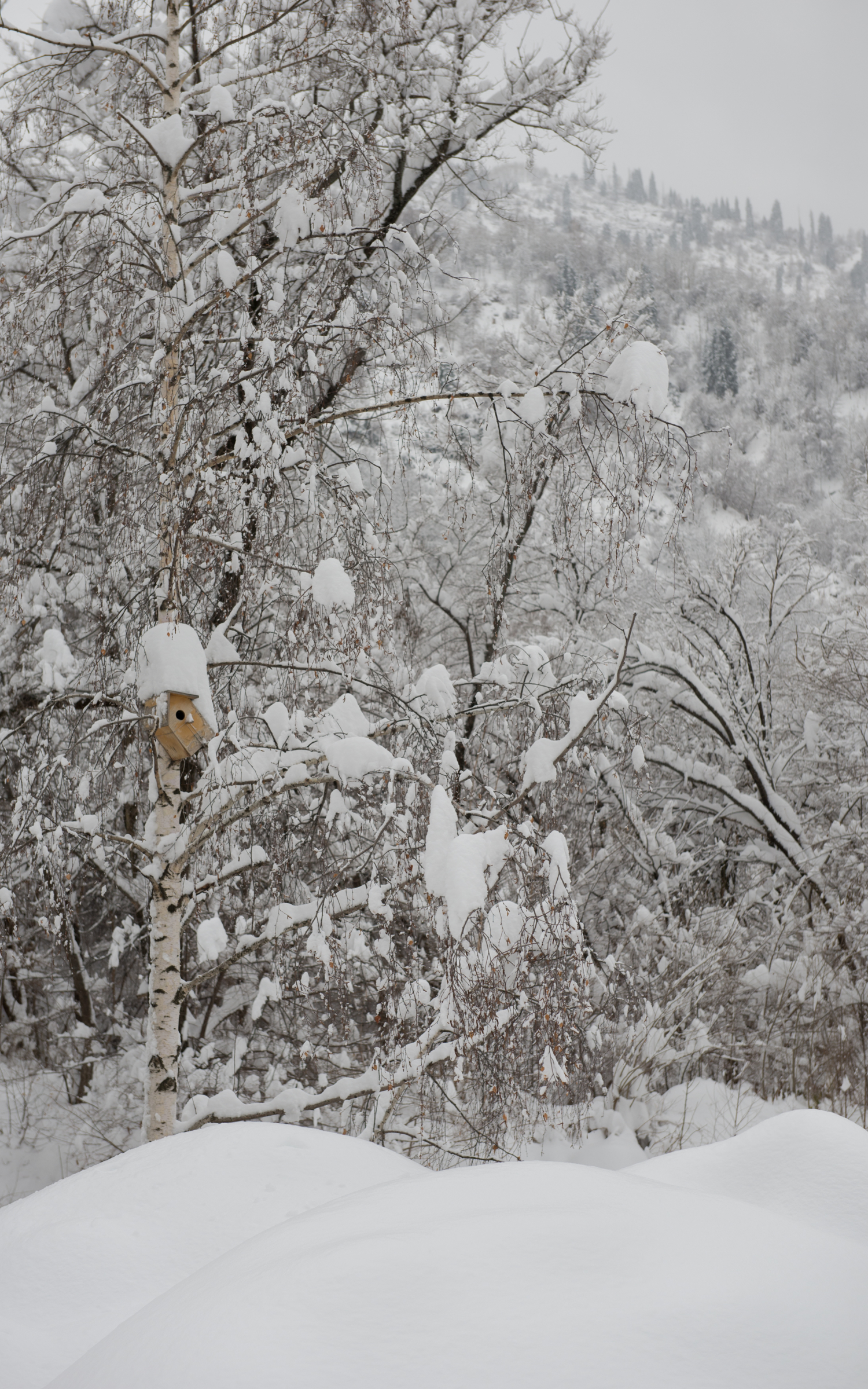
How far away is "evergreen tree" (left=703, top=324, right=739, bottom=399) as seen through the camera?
193 ft

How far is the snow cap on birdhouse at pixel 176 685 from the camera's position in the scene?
3.63 meters

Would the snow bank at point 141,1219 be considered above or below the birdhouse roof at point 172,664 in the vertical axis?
below

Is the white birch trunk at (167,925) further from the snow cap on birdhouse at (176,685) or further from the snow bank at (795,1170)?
the snow bank at (795,1170)

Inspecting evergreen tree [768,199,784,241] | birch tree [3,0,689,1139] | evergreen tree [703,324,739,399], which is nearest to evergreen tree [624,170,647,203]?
evergreen tree [768,199,784,241]

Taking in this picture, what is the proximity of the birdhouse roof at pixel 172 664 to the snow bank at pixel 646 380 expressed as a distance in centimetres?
191

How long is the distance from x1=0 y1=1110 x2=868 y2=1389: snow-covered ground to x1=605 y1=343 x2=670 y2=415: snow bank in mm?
2412

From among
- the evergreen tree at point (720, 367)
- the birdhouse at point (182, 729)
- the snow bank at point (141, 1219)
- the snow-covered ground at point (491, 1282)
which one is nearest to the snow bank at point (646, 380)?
the birdhouse at point (182, 729)

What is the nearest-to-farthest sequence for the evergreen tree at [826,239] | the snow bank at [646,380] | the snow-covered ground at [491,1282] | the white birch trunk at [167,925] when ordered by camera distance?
the snow-covered ground at [491,1282] → the snow bank at [646,380] → the white birch trunk at [167,925] → the evergreen tree at [826,239]

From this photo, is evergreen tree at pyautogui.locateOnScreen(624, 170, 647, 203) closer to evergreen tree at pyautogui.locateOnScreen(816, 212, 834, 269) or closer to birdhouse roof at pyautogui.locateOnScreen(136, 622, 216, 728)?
evergreen tree at pyautogui.locateOnScreen(816, 212, 834, 269)

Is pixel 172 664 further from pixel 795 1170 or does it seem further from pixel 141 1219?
pixel 795 1170

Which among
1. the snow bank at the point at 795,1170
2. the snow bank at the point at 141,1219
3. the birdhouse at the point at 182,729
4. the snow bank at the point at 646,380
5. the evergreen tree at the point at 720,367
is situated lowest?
the snow bank at the point at 141,1219

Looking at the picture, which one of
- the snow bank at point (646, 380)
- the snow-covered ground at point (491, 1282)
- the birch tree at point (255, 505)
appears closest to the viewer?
the snow-covered ground at point (491, 1282)

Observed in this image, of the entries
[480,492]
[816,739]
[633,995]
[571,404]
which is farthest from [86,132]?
[816,739]

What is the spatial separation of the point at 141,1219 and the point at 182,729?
2.14 meters
